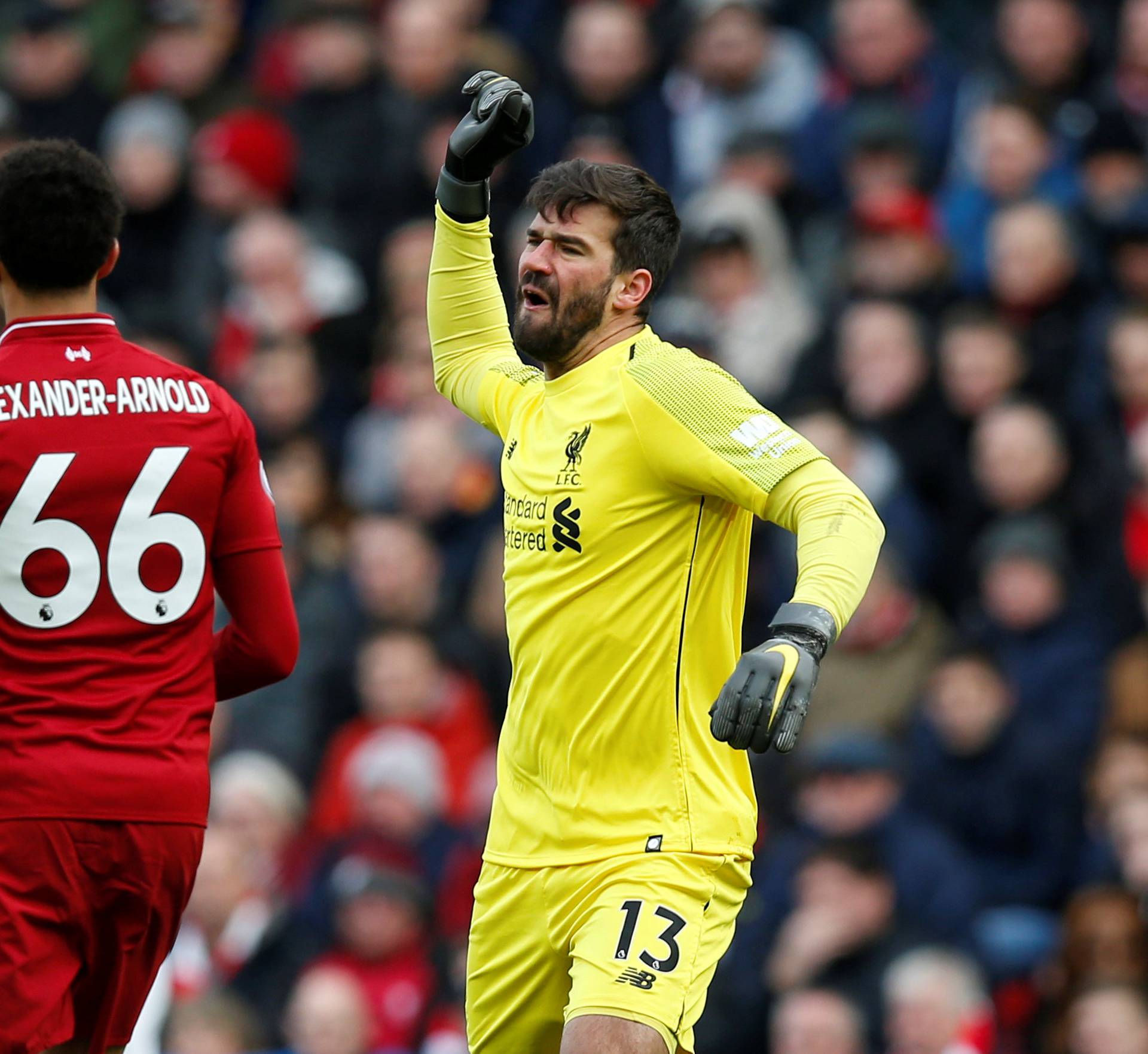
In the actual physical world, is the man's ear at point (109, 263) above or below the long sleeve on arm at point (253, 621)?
above

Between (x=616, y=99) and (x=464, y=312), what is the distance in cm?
564

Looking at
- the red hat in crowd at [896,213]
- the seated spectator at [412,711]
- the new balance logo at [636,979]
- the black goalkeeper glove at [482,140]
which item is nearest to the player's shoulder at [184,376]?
the black goalkeeper glove at [482,140]

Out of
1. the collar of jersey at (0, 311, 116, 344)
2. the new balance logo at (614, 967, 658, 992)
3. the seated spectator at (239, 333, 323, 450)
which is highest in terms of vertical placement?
the collar of jersey at (0, 311, 116, 344)

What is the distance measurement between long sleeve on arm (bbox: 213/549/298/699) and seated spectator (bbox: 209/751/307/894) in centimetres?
416

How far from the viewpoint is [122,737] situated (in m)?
5.12

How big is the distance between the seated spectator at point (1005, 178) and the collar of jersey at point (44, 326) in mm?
5844

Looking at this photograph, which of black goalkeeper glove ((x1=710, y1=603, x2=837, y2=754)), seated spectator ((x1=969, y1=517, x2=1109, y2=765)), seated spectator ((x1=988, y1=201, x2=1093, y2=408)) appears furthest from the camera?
seated spectator ((x1=988, y1=201, x2=1093, y2=408))

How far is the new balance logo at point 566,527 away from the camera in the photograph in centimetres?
554

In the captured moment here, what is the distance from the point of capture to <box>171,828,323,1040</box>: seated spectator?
9.11 meters

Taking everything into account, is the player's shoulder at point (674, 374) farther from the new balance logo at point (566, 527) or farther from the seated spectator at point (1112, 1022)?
the seated spectator at point (1112, 1022)

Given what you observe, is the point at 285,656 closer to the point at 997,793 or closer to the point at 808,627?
the point at 808,627

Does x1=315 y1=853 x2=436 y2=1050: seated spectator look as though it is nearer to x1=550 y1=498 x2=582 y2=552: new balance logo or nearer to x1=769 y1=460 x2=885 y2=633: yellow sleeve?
x1=550 y1=498 x2=582 y2=552: new balance logo

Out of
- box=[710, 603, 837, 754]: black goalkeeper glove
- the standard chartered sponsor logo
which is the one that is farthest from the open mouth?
box=[710, 603, 837, 754]: black goalkeeper glove

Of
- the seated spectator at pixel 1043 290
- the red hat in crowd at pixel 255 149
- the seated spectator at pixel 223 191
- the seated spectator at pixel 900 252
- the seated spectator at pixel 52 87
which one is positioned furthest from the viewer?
the seated spectator at pixel 52 87
